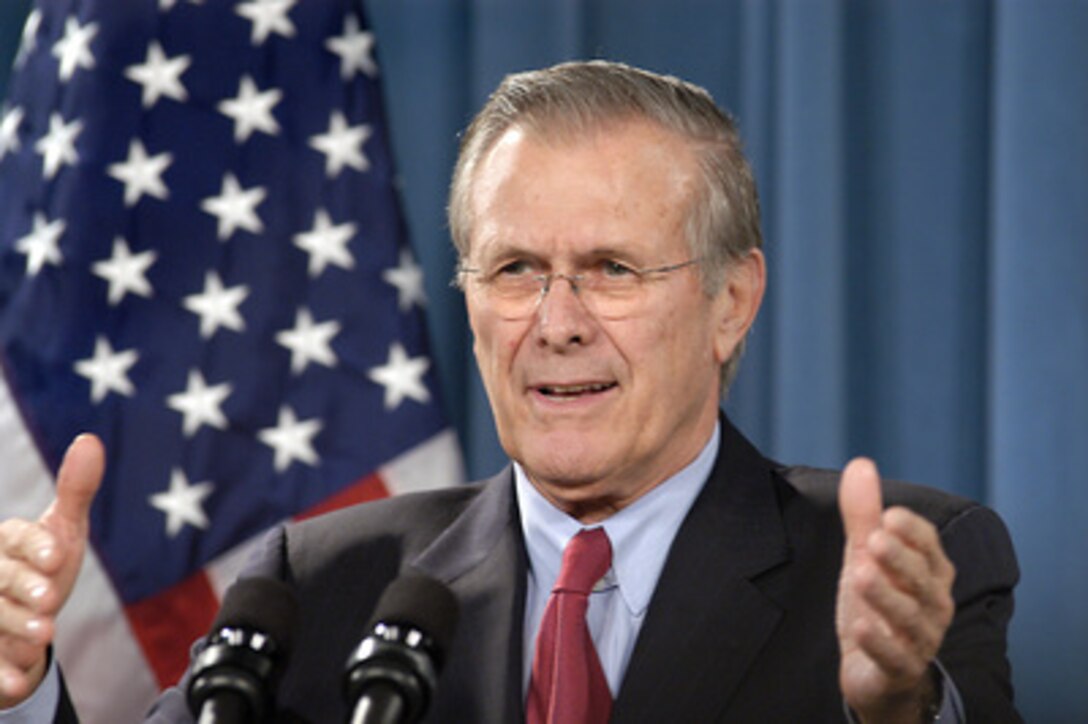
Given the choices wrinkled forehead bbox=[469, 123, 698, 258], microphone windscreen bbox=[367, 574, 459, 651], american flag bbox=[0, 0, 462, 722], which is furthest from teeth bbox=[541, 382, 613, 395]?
american flag bbox=[0, 0, 462, 722]

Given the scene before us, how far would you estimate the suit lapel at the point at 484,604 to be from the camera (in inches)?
68.8

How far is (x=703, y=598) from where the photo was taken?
175 cm

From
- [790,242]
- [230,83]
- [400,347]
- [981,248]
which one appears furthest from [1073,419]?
[230,83]

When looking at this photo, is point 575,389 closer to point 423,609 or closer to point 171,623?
point 423,609

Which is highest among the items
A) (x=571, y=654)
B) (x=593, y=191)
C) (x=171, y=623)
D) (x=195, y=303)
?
(x=593, y=191)

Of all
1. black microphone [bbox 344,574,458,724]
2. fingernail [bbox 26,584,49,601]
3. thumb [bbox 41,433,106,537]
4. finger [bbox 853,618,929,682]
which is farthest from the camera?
thumb [bbox 41,433,106,537]

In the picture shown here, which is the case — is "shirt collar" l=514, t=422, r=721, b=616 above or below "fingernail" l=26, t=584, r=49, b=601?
below

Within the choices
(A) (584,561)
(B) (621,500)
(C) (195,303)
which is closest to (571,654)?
(A) (584,561)

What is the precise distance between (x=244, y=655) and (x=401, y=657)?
0.13 meters

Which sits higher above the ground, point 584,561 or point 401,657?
point 401,657

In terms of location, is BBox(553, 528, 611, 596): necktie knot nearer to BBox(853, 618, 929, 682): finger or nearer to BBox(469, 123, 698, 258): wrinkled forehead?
BBox(469, 123, 698, 258): wrinkled forehead

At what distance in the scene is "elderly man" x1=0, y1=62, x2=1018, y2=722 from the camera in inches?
67.1

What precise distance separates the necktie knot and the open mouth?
16 centimetres

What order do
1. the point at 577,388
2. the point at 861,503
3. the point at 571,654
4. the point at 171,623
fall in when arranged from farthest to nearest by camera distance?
the point at 171,623
the point at 577,388
the point at 571,654
the point at 861,503
